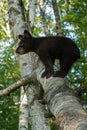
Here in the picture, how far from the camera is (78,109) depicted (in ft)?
8.04

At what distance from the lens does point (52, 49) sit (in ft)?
16.3

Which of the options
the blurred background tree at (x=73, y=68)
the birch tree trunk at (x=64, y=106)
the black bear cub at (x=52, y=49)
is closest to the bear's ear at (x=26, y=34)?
the black bear cub at (x=52, y=49)

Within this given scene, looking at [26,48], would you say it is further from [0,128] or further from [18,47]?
[0,128]

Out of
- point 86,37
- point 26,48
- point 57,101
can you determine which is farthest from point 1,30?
point 57,101

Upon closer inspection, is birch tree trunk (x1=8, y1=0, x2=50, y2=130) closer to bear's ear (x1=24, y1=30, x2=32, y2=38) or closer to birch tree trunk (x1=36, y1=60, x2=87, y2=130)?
bear's ear (x1=24, y1=30, x2=32, y2=38)

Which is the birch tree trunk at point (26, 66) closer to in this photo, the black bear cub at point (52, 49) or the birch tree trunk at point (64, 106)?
the black bear cub at point (52, 49)

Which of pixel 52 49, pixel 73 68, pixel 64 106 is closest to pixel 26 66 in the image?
pixel 52 49

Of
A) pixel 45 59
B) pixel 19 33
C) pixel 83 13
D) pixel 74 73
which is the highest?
pixel 19 33

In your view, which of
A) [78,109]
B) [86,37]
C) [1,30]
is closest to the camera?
[78,109]

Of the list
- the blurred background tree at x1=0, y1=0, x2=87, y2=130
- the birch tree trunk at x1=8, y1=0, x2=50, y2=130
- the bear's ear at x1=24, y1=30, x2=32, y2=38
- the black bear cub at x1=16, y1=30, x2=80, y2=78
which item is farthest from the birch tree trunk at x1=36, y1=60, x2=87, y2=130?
the blurred background tree at x1=0, y1=0, x2=87, y2=130

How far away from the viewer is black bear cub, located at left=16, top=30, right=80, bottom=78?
4668 millimetres

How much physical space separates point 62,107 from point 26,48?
2699 mm

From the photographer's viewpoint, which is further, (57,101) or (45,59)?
(45,59)

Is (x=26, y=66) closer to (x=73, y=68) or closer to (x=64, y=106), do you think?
(x=64, y=106)
